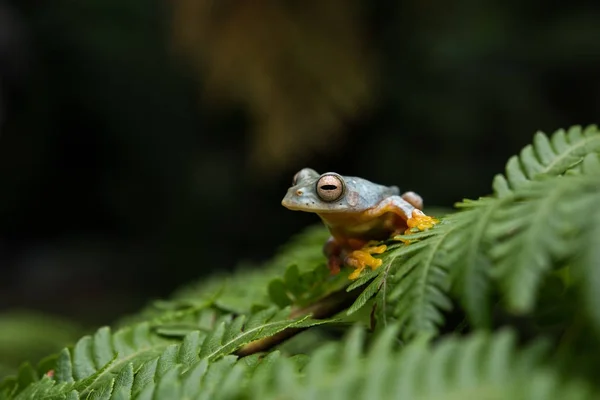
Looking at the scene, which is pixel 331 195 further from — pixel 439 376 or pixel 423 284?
pixel 439 376

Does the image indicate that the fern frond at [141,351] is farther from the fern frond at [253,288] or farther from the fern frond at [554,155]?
the fern frond at [554,155]

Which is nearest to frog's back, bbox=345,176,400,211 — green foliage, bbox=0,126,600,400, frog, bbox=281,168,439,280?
frog, bbox=281,168,439,280

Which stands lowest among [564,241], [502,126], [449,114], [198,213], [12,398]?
[564,241]

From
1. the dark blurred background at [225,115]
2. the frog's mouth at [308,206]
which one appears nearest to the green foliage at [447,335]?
the frog's mouth at [308,206]

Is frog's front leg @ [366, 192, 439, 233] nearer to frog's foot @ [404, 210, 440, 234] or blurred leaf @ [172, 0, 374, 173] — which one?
frog's foot @ [404, 210, 440, 234]

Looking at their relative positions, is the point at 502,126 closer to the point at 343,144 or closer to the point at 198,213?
the point at 343,144

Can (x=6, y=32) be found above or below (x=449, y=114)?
above

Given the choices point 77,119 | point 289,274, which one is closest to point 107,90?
point 77,119

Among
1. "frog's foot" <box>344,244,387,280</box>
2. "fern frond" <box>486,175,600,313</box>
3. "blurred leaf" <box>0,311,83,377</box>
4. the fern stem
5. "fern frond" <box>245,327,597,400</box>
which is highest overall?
"blurred leaf" <box>0,311,83,377</box>
